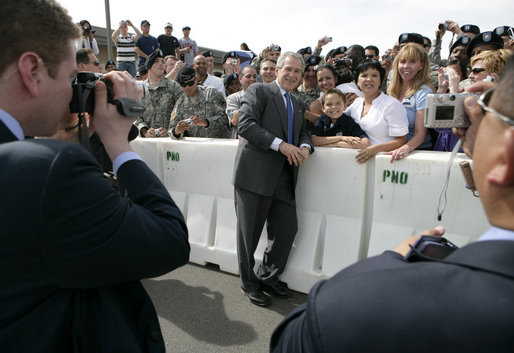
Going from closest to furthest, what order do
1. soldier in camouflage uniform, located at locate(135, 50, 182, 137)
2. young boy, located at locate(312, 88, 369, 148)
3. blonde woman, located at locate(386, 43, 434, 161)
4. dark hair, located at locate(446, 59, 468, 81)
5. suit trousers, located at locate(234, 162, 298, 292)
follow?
suit trousers, located at locate(234, 162, 298, 292) < blonde woman, located at locate(386, 43, 434, 161) < young boy, located at locate(312, 88, 369, 148) < dark hair, located at locate(446, 59, 468, 81) < soldier in camouflage uniform, located at locate(135, 50, 182, 137)

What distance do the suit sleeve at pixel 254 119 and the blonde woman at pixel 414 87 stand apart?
4.11 feet

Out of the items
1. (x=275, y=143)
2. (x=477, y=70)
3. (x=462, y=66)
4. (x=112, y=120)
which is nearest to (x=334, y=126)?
(x=275, y=143)

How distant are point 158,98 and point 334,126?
279cm

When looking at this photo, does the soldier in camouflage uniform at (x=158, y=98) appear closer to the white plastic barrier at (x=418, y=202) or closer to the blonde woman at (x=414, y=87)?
the blonde woman at (x=414, y=87)

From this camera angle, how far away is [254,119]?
10.4ft

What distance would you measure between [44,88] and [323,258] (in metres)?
2.77

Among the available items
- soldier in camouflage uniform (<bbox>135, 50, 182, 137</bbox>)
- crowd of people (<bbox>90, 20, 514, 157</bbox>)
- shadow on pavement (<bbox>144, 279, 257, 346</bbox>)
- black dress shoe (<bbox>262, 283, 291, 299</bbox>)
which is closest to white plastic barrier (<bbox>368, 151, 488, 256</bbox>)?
crowd of people (<bbox>90, 20, 514, 157</bbox>)

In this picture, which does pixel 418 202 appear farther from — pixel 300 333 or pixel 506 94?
pixel 300 333

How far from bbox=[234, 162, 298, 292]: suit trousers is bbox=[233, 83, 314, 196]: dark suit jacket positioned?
105mm

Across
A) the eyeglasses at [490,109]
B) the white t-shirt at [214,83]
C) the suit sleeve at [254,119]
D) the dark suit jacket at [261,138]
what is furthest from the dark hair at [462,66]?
the eyeglasses at [490,109]

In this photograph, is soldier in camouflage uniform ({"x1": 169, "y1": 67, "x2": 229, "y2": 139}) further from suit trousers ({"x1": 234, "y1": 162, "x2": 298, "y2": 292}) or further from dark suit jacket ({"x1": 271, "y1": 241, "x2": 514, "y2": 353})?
dark suit jacket ({"x1": 271, "y1": 241, "x2": 514, "y2": 353})

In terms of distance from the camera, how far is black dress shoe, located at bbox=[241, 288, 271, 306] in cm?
314

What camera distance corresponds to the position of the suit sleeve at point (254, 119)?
3.08 m

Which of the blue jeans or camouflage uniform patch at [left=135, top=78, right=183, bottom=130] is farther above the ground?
the blue jeans
